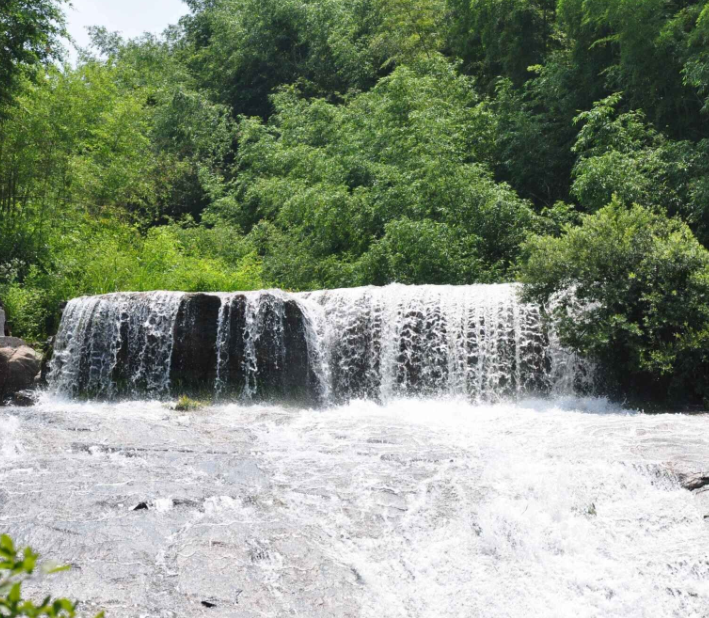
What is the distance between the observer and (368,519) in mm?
6094

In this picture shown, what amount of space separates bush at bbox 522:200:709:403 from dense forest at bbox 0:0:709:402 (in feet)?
0.09

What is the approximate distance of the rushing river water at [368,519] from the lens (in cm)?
505

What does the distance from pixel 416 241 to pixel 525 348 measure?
4835 millimetres

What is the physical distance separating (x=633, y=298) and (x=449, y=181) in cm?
702

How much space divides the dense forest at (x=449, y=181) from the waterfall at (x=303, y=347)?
33.2 inches

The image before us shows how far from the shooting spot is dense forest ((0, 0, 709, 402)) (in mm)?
11062

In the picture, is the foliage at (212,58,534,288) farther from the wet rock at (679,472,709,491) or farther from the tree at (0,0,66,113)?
the wet rock at (679,472,709,491)

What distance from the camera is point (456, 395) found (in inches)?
456

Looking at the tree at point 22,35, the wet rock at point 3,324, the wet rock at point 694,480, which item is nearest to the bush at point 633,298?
the wet rock at point 694,480

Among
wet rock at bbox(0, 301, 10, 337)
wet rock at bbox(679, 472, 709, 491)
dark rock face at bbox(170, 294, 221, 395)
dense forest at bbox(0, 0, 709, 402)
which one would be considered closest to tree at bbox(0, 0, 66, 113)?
dense forest at bbox(0, 0, 709, 402)

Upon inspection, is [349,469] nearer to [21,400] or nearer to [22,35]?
[21,400]

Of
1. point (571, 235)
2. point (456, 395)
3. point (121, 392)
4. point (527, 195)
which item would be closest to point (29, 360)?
point (121, 392)

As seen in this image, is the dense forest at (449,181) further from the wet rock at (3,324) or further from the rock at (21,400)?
the rock at (21,400)

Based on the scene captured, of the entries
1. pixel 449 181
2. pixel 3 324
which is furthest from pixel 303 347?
pixel 449 181
